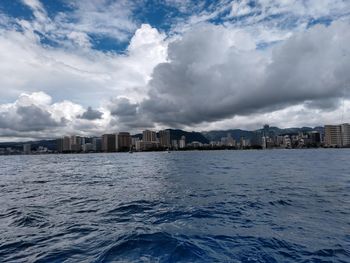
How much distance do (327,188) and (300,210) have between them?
11.0 metres

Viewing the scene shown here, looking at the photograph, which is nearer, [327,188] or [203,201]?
[203,201]

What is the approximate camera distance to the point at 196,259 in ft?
31.0

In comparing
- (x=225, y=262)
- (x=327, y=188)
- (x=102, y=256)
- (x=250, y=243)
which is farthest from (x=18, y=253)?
(x=327, y=188)

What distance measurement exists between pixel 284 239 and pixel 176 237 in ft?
13.9

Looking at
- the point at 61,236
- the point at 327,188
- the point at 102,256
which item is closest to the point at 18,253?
the point at 61,236

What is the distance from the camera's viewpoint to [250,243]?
10.7 m

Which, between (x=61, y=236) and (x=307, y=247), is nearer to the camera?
(x=307, y=247)

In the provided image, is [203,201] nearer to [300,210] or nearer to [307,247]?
[300,210]

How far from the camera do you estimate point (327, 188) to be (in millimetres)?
25375

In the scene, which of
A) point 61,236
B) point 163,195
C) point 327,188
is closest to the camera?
point 61,236

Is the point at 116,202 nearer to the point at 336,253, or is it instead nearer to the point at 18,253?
the point at 18,253

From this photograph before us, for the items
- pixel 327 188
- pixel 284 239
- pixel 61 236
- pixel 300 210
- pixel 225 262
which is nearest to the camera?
pixel 225 262

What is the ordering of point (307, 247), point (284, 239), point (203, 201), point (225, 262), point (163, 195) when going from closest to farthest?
point (225, 262)
point (307, 247)
point (284, 239)
point (203, 201)
point (163, 195)

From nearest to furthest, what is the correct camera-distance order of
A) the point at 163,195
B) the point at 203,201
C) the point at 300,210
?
the point at 300,210 → the point at 203,201 → the point at 163,195
